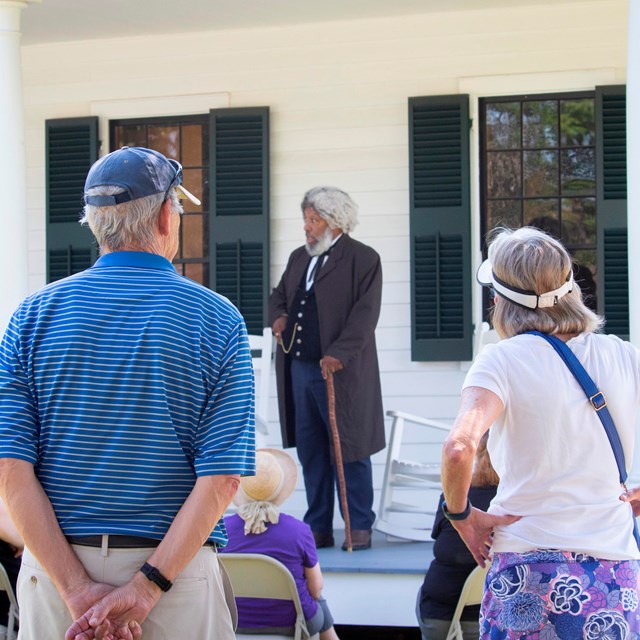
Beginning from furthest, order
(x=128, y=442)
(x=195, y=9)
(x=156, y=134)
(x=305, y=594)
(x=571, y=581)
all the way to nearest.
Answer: (x=156, y=134)
(x=195, y=9)
(x=305, y=594)
(x=571, y=581)
(x=128, y=442)

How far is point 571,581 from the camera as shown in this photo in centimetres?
209

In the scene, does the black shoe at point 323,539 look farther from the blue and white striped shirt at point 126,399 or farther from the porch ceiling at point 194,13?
the blue and white striped shirt at point 126,399

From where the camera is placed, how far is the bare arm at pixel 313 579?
3793 millimetres

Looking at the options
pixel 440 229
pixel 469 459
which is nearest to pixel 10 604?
pixel 469 459

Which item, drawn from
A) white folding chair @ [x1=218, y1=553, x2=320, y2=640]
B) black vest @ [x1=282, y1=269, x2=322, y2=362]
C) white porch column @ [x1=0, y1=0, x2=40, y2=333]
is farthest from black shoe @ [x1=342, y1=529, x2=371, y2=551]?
white porch column @ [x1=0, y1=0, x2=40, y2=333]

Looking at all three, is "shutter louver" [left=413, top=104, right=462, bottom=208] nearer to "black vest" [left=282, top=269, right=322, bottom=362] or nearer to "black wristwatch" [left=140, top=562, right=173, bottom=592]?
"black vest" [left=282, top=269, right=322, bottom=362]

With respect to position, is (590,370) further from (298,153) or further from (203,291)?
(298,153)

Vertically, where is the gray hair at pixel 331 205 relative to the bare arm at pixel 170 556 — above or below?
above

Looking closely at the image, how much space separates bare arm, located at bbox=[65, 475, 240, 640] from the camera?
6.11 feet

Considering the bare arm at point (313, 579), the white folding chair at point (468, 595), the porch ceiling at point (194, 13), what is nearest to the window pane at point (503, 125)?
the porch ceiling at point (194, 13)

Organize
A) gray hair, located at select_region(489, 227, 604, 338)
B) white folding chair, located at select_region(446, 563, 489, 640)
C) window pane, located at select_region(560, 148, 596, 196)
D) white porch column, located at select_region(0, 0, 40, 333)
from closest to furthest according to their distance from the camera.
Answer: gray hair, located at select_region(489, 227, 604, 338) < white folding chair, located at select_region(446, 563, 489, 640) < white porch column, located at select_region(0, 0, 40, 333) < window pane, located at select_region(560, 148, 596, 196)

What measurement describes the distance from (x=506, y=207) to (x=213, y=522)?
15.5 feet

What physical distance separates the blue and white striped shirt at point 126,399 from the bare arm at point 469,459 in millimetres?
399

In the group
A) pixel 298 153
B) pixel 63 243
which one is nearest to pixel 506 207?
pixel 298 153
